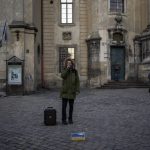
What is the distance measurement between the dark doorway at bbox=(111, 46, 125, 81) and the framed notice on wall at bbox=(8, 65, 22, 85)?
897 centimetres

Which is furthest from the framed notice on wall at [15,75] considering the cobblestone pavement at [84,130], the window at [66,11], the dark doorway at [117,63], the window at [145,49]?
the window at [145,49]

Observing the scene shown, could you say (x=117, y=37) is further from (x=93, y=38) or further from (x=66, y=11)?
(x=66, y=11)

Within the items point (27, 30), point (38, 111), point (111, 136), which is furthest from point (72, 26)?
point (111, 136)

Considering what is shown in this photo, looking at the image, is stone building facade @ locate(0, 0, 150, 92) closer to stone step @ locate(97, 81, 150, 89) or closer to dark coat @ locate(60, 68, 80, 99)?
stone step @ locate(97, 81, 150, 89)

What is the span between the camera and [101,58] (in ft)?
107

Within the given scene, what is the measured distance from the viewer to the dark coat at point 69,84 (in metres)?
12.6

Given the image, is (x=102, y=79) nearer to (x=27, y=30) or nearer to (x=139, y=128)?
(x=27, y=30)

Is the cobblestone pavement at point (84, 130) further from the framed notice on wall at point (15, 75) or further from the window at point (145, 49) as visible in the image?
the window at point (145, 49)

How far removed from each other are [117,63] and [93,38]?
283 cm

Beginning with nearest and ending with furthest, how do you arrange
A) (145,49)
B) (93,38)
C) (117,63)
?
(93,38)
(145,49)
(117,63)

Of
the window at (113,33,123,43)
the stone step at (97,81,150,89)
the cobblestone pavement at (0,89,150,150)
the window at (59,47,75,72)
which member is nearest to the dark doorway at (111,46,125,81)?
the window at (113,33,123,43)

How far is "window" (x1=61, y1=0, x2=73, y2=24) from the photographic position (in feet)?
112

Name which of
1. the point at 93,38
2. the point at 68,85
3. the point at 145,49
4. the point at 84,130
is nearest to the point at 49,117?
the point at 68,85

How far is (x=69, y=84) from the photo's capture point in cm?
1259
